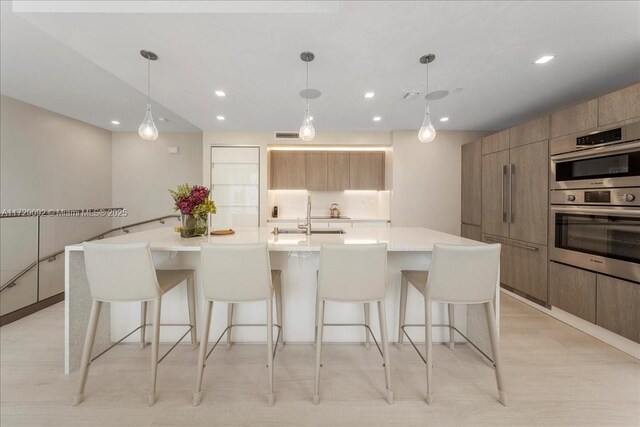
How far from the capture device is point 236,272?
1.71 meters

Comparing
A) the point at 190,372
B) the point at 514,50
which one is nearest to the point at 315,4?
the point at 514,50

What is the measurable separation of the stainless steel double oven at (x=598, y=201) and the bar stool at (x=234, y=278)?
288cm

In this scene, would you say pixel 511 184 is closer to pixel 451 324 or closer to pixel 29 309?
pixel 451 324

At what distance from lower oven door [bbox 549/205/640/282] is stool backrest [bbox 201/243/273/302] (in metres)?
2.87

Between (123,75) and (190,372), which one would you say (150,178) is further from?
(190,372)

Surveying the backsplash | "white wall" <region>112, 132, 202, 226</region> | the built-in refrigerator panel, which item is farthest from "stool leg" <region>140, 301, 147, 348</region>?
"white wall" <region>112, 132, 202, 226</region>

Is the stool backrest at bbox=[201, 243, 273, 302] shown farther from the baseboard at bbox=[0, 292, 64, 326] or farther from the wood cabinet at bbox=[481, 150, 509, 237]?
the wood cabinet at bbox=[481, 150, 509, 237]

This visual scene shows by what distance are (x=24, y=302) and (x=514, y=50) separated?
5440 millimetres

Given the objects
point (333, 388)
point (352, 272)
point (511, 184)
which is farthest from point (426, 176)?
point (333, 388)

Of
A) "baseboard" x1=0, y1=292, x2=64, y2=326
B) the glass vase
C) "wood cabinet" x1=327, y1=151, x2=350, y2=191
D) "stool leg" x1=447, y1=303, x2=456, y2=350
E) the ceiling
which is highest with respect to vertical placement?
the ceiling

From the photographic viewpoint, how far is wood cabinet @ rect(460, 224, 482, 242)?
163 inches

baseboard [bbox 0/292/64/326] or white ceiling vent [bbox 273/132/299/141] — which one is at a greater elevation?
white ceiling vent [bbox 273/132/299/141]

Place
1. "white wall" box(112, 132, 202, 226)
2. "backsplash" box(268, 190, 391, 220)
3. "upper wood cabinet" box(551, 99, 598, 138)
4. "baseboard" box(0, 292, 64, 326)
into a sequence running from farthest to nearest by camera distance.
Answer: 1. "backsplash" box(268, 190, 391, 220)
2. "white wall" box(112, 132, 202, 226)
3. "baseboard" box(0, 292, 64, 326)
4. "upper wood cabinet" box(551, 99, 598, 138)

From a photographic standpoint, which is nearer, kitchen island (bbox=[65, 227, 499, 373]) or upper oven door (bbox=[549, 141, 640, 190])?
upper oven door (bbox=[549, 141, 640, 190])
